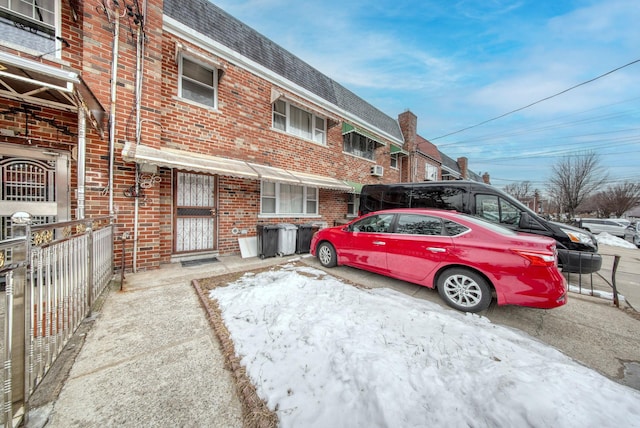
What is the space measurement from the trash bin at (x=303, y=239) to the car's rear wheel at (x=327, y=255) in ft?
4.42

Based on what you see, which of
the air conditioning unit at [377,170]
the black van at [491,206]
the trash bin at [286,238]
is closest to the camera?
the black van at [491,206]

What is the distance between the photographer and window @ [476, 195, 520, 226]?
5488 mm

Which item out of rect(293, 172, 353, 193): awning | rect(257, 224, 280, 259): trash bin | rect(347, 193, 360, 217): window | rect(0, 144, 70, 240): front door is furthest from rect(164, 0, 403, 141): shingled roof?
rect(257, 224, 280, 259): trash bin

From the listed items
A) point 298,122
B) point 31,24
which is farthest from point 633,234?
point 31,24

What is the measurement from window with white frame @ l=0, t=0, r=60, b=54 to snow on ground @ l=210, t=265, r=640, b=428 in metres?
5.52

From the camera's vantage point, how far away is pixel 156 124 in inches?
193

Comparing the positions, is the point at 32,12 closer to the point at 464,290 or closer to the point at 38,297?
the point at 38,297

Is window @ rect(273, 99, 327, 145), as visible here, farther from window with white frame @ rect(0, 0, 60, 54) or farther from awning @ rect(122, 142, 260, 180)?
window with white frame @ rect(0, 0, 60, 54)

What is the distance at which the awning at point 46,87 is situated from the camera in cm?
257

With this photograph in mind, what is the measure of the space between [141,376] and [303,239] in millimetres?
5142

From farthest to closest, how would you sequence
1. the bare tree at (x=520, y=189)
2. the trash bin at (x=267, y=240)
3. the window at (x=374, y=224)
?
the bare tree at (x=520, y=189), the trash bin at (x=267, y=240), the window at (x=374, y=224)

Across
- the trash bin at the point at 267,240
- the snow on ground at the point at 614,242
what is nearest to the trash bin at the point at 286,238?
the trash bin at the point at 267,240

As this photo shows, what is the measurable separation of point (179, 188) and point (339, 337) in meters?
5.31

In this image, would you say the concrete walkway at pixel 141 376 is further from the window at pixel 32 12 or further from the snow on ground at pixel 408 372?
the window at pixel 32 12
